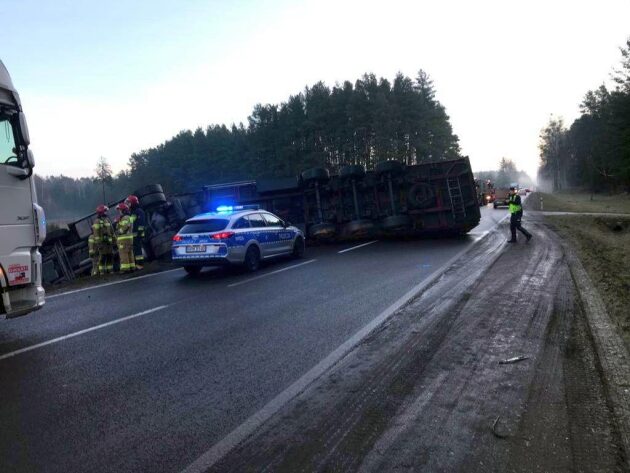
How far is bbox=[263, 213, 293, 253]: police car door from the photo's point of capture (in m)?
13.4

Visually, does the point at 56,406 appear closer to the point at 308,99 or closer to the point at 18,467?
the point at 18,467

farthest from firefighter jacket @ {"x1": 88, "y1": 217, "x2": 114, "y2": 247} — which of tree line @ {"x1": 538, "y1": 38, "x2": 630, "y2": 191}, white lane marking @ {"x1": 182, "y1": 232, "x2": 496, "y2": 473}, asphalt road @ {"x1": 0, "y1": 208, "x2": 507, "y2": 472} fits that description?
tree line @ {"x1": 538, "y1": 38, "x2": 630, "y2": 191}

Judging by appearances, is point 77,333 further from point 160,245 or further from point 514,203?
point 514,203

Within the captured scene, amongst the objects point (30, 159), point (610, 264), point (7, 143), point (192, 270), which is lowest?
point (610, 264)

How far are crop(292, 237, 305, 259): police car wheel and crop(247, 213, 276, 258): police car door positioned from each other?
136cm

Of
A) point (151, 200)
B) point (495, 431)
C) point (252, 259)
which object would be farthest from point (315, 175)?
point (495, 431)

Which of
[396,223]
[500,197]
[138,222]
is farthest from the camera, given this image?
[500,197]

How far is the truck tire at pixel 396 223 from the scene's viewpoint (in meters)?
17.4

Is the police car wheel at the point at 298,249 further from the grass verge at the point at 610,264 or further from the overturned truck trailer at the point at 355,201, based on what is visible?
the grass verge at the point at 610,264

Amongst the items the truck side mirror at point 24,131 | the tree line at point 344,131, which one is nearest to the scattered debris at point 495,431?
the truck side mirror at point 24,131

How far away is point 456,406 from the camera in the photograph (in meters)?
3.72

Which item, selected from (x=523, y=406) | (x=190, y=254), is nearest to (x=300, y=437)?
(x=523, y=406)

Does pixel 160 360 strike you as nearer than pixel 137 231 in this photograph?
Yes

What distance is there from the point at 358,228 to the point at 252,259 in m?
6.42
